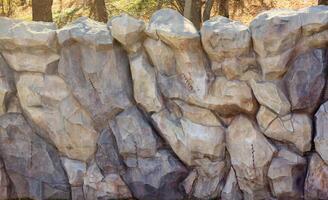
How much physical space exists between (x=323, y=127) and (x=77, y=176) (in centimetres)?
242

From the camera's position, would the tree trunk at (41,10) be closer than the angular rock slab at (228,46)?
No

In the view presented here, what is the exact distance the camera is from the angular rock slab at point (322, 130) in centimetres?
A: 471

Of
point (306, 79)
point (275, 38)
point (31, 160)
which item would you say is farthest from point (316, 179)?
point (31, 160)

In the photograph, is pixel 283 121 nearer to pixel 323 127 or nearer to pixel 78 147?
pixel 323 127

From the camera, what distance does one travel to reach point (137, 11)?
440 inches

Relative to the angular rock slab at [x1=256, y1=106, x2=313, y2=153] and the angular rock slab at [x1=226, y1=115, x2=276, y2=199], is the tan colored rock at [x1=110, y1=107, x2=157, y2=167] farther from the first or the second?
the angular rock slab at [x1=256, y1=106, x2=313, y2=153]

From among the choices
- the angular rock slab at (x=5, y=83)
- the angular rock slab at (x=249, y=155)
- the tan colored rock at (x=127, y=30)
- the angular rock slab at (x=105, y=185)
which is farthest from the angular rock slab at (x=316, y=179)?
the angular rock slab at (x=5, y=83)

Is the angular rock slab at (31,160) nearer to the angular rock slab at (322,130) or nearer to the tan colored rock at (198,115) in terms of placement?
the tan colored rock at (198,115)

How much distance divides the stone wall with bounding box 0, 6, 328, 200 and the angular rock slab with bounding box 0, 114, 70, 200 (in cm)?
1

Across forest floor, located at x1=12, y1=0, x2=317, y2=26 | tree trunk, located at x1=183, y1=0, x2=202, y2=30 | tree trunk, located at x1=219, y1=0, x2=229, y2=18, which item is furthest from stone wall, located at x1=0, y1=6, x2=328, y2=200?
forest floor, located at x1=12, y1=0, x2=317, y2=26

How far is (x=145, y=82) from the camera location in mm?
5102

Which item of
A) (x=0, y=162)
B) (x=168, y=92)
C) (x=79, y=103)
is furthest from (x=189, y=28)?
(x=0, y=162)

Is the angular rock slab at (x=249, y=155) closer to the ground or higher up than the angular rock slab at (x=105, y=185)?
higher up

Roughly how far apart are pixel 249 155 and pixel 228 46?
1028mm
